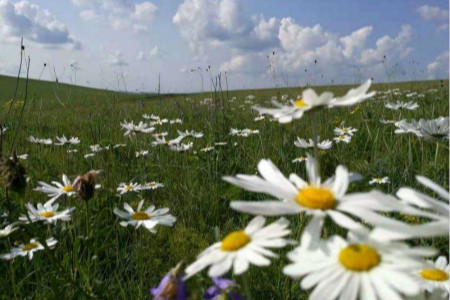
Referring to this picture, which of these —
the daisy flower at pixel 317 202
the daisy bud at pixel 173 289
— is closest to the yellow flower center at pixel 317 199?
the daisy flower at pixel 317 202

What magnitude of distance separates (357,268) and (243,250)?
0.21 m

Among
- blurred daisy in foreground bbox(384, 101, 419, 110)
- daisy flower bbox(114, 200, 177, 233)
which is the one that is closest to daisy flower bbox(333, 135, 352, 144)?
blurred daisy in foreground bbox(384, 101, 419, 110)

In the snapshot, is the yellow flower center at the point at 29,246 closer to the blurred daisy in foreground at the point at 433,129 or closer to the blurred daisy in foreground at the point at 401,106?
the blurred daisy in foreground at the point at 433,129

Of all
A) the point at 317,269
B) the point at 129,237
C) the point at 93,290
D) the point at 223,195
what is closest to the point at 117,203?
the point at 129,237

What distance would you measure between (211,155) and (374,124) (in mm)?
2432

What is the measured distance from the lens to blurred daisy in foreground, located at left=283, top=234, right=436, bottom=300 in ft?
2.19

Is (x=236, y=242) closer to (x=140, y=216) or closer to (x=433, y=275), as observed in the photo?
(x=433, y=275)

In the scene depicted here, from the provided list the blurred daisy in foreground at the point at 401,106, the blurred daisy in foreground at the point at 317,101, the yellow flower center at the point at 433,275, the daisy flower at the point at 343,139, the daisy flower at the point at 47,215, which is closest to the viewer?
the blurred daisy in foreground at the point at 317,101

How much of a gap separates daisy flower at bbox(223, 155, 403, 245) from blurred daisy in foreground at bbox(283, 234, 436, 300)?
4 centimetres

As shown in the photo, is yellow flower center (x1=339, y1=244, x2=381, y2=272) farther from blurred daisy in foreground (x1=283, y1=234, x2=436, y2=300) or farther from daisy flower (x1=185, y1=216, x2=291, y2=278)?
daisy flower (x1=185, y1=216, x2=291, y2=278)

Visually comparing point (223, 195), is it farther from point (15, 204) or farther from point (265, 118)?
point (265, 118)

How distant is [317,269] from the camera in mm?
703

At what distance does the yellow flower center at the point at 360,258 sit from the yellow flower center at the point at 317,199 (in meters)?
0.11

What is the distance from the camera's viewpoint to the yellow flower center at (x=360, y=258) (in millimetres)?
702
